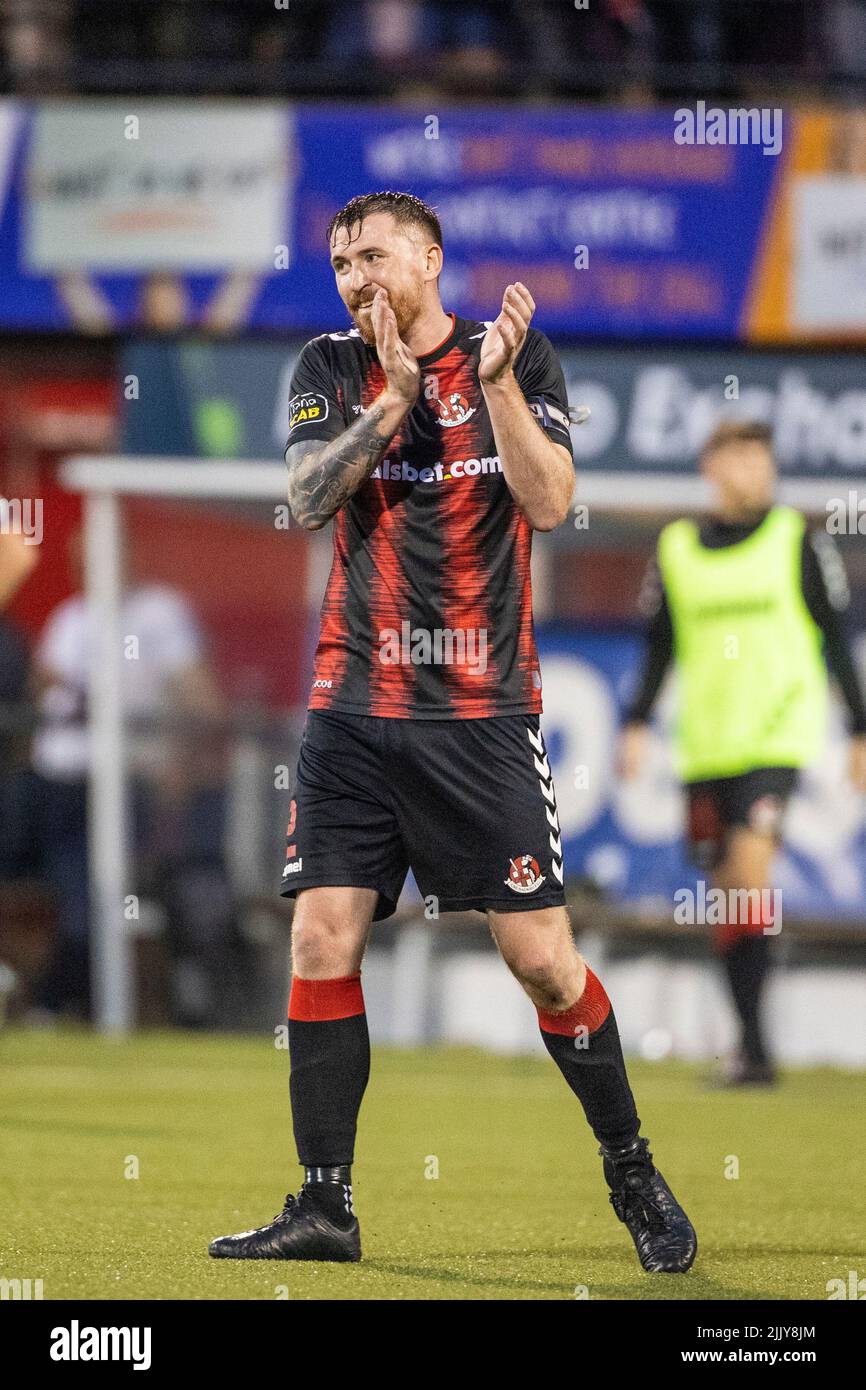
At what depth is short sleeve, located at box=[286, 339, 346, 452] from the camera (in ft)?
16.5

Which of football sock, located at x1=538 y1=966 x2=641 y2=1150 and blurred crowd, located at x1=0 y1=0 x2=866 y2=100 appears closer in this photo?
football sock, located at x1=538 y1=966 x2=641 y2=1150

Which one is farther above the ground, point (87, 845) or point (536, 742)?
point (87, 845)

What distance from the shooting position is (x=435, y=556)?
5.09 metres

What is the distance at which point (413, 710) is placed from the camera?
5.09 meters

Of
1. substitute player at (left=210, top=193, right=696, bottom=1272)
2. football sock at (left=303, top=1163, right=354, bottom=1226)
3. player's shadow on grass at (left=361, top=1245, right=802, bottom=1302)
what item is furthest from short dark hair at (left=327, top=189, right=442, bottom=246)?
player's shadow on grass at (left=361, top=1245, right=802, bottom=1302)

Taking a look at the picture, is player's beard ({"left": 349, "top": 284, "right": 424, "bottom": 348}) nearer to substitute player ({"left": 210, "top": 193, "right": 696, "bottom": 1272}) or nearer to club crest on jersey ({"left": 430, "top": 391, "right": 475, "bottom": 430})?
substitute player ({"left": 210, "top": 193, "right": 696, "bottom": 1272})

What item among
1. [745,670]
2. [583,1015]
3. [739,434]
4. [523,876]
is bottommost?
[583,1015]

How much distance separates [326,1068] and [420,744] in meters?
0.70

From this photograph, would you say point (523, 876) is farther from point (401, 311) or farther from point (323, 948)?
point (401, 311)

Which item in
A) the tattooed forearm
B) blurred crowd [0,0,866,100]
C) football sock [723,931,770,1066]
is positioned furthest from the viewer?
blurred crowd [0,0,866,100]

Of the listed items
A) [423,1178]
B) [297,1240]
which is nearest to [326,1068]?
[297,1240]

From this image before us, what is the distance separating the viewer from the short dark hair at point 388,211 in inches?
197

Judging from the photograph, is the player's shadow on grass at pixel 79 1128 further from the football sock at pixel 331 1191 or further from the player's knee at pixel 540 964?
the player's knee at pixel 540 964
